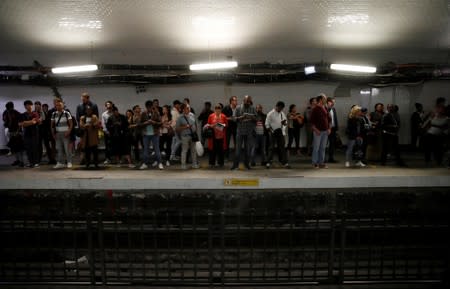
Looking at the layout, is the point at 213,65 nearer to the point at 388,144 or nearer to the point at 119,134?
the point at 119,134

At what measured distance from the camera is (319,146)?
8.77m

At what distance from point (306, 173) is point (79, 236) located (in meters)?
5.90

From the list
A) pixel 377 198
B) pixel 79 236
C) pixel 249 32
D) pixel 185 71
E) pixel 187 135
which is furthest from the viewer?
pixel 185 71

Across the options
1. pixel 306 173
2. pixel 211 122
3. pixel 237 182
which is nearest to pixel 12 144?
pixel 211 122

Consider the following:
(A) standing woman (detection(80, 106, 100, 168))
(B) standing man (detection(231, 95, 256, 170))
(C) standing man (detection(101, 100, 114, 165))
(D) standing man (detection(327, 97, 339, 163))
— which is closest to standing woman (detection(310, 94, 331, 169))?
(D) standing man (detection(327, 97, 339, 163))

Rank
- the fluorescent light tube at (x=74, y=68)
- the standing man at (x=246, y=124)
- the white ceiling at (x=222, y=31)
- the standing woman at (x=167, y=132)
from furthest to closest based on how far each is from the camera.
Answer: the fluorescent light tube at (x=74, y=68), the standing woman at (x=167, y=132), the standing man at (x=246, y=124), the white ceiling at (x=222, y=31)

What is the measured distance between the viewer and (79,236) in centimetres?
727

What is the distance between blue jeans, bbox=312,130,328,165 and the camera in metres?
8.52

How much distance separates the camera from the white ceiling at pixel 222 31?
7082mm

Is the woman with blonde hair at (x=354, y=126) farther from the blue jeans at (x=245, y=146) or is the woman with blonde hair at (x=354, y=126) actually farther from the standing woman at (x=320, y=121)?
the blue jeans at (x=245, y=146)

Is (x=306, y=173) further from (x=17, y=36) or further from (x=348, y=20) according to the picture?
(x=17, y=36)

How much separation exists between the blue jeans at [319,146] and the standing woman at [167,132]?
4.42 metres

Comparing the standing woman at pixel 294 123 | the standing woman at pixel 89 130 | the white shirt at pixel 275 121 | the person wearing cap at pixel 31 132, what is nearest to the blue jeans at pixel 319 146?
the white shirt at pixel 275 121

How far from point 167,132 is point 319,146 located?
4.70 metres
